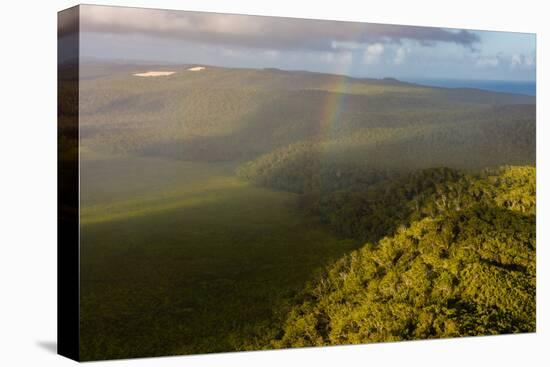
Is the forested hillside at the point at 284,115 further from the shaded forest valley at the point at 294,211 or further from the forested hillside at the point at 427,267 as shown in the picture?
the forested hillside at the point at 427,267

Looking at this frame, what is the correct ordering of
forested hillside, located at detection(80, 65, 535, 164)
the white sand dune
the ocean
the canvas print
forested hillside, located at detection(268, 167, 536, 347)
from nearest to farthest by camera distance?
1. the canvas print
2. forested hillside, located at detection(80, 65, 535, 164)
3. the white sand dune
4. forested hillside, located at detection(268, 167, 536, 347)
5. the ocean

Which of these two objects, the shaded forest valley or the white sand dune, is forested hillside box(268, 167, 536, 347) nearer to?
the shaded forest valley

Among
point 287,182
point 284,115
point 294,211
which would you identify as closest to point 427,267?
point 294,211

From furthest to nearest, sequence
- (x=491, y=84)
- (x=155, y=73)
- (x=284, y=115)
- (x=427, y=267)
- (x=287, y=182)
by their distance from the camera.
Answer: (x=491, y=84) < (x=427, y=267) < (x=287, y=182) < (x=284, y=115) < (x=155, y=73)

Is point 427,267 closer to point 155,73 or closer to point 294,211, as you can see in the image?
point 294,211

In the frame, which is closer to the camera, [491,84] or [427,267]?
[427,267]

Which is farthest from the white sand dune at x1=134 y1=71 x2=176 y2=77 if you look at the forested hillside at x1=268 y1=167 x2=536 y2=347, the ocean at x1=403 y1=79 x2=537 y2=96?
the ocean at x1=403 y1=79 x2=537 y2=96

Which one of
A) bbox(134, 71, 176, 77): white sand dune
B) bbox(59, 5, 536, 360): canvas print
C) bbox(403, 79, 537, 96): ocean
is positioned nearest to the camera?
bbox(59, 5, 536, 360): canvas print

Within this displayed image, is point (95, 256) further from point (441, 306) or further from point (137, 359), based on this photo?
point (441, 306)
